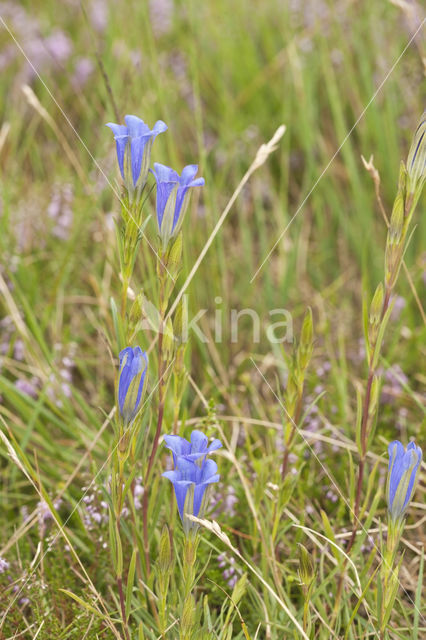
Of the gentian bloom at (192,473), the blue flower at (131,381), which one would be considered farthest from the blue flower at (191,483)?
the blue flower at (131,381)

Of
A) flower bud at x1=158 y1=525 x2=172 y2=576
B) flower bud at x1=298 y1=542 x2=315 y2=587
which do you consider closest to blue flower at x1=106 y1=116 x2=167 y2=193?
flower bud at x1=158 y1=525 x2=172 y2=576

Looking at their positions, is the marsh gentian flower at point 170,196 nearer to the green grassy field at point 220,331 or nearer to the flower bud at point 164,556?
the green grassy field at point 220,331

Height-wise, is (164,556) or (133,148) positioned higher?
(133,148)

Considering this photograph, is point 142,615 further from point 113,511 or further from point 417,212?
point 417,212

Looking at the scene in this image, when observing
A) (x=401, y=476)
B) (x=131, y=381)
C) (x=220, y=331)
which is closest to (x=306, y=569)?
(x=401, y=476)

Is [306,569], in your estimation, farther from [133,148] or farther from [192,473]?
[133,148]

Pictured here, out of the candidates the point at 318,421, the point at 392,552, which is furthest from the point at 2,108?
the point at 392,552

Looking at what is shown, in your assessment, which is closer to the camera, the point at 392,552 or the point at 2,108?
the point at 392,552
